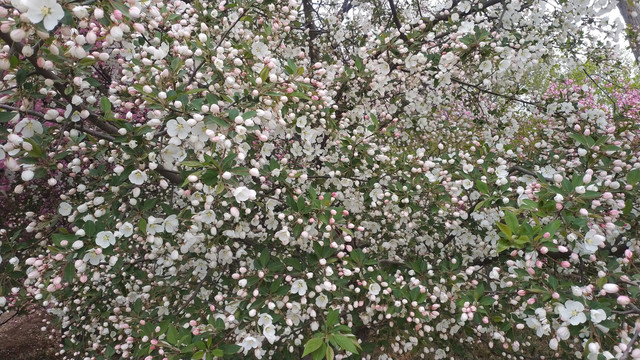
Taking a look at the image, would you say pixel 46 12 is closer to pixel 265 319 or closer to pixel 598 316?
pixel 265 319

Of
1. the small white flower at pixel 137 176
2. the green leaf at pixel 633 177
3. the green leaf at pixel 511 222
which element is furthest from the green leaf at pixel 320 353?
the green leaf at pixel 633 177

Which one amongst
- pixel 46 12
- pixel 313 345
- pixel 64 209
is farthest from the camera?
pixel 64 209

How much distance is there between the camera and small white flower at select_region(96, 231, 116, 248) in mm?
2064

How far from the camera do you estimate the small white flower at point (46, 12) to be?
4.43 ft

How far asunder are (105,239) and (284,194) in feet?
4.11

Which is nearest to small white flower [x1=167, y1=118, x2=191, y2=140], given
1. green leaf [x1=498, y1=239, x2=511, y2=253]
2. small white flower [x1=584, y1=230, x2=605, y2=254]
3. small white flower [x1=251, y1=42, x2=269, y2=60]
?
small white flower [x1=251, y1=42, x2=269, y2=60]

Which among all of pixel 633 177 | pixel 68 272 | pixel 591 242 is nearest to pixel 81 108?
pixel 68 272

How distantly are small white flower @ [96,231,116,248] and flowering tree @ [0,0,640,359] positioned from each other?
1 centimetres

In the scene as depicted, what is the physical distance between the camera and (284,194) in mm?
2799

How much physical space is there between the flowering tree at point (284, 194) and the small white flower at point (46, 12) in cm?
1

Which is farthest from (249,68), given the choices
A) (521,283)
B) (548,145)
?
(548,145)

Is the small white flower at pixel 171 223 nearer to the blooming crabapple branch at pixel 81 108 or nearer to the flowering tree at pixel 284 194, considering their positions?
the flowering tree at pixel 284 194

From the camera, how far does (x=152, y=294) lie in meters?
2.94

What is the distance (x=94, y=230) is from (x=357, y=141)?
1.96m
